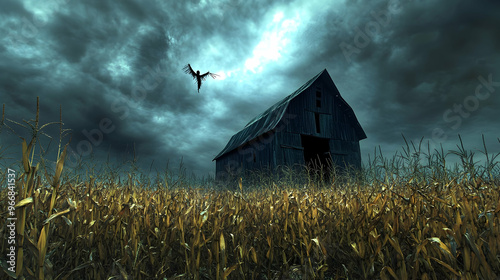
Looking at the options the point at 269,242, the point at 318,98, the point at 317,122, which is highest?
the point at 318,98

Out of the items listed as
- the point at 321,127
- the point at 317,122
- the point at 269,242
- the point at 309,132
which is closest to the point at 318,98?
the point at 317,122

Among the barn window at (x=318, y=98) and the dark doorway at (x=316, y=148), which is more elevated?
the barn window at (x=318, y=98)

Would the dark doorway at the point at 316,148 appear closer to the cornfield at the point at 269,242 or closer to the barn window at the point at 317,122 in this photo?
the barn window at the point at 317,122

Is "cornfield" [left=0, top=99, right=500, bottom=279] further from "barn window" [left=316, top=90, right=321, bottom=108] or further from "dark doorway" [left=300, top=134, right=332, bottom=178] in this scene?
"barn window" [left=316, top=90, right=321, bottom=108]

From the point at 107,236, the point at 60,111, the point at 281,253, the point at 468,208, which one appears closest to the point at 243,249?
the point at 281,253

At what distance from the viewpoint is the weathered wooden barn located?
48.6 feet

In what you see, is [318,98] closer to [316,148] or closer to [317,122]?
[317,122]

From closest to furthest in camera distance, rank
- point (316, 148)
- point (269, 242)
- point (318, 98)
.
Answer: point (269, 242)
point (318, 98)
point (316, 148)

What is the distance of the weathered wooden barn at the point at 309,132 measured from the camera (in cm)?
1482

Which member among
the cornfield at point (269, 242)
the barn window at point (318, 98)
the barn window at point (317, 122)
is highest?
the barn window at point (318, 98)

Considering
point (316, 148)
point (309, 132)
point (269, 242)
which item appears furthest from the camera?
point (316, 148)

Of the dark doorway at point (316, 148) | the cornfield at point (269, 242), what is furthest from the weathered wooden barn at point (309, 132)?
the cornfield at point (269, 242)

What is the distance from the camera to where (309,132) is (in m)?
15.7

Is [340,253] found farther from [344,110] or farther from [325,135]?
[344,110]
